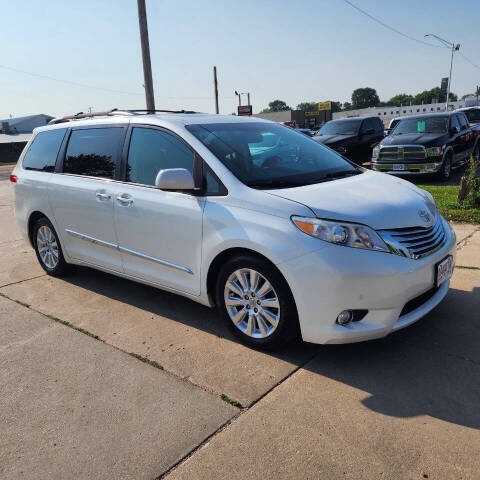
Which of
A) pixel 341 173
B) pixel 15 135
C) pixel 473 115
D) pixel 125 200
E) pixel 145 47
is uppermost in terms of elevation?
pixel 145 47

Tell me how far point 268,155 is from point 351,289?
1501 millimetres

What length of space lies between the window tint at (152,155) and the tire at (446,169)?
8823 millimetres

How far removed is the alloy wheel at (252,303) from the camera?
10.9 ft

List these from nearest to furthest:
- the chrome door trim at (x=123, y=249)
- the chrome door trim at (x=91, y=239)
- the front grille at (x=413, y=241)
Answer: the front grille at (x=413, y=241), the chrome door trim at (x=123, y=249), the chrome door trim at (x=91, y=239)

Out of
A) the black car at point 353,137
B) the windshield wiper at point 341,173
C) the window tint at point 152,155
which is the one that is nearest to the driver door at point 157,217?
the window tint at point 152,155

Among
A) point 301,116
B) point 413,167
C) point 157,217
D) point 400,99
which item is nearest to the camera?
point 157,217

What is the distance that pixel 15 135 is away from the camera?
6512 centimetres

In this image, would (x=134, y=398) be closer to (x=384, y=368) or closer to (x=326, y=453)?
(x=326, y=453)

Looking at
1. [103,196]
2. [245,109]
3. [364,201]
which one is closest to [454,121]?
[364,201]

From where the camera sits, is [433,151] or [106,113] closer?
[106,113]

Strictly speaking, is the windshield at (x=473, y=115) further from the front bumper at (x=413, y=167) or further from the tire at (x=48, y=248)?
the tire at (x=48, y=248)

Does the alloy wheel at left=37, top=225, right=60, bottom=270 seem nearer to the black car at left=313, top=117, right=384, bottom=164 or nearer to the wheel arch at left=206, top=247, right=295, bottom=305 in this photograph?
the wheel arch at left=206, top=247, right=295, bottom=305

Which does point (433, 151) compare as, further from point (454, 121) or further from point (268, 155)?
point (268, 155)

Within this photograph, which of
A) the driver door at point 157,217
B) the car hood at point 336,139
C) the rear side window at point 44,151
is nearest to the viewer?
the driver door at point 157,217
